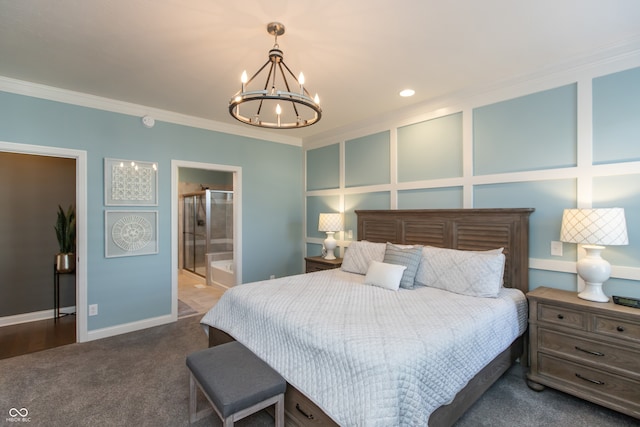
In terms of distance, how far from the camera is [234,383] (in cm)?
164

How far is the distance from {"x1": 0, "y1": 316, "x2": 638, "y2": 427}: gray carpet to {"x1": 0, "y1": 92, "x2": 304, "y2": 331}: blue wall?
65 centimetres

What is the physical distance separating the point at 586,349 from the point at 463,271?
0.91m

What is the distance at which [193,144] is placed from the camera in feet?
13.1

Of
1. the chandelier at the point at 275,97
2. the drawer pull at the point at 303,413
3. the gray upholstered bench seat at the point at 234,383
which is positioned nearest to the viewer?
the gray upholstered bench seat at the point at 234,383

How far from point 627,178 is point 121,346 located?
467 centimetres

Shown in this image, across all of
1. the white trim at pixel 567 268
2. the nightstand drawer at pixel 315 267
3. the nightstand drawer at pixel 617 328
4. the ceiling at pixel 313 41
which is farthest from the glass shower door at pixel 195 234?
the nightstand drawer at pixel 617 328

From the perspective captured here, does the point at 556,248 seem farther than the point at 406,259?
No

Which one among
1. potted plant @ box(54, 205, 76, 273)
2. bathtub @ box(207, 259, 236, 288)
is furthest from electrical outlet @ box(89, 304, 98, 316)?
bathtub @ box(207, 259, 236, 288)

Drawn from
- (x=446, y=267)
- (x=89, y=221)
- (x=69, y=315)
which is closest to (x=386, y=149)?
(x=446, y=267)

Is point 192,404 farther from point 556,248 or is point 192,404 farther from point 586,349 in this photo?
point 556,248

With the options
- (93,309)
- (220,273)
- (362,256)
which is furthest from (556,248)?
(220,273)

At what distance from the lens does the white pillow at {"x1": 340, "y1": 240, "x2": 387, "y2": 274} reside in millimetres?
3293

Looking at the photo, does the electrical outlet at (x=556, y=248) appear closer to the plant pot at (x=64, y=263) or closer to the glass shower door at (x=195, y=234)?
the plant pot at (x=64, y=263)

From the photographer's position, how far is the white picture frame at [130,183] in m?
3.36
